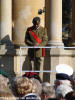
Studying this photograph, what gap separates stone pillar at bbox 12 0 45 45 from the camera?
72.8 feet

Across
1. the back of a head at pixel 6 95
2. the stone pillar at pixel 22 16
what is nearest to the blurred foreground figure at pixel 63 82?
the back of a head at pixel 6 95

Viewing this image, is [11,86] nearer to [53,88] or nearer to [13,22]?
[53,88]

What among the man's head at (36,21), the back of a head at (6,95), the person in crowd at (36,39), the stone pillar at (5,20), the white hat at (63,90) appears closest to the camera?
the back of a head at (6,95)

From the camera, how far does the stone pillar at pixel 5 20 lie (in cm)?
2114

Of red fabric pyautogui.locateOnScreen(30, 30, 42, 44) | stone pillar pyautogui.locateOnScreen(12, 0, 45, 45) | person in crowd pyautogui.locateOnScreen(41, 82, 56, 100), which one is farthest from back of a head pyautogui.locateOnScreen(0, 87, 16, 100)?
stone pillar pyautogui.locateOnScreen(12, 0, 45, 45)

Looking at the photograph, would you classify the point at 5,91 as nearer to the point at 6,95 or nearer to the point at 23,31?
the point at 6,95

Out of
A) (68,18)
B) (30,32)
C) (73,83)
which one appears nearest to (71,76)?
(73,83)

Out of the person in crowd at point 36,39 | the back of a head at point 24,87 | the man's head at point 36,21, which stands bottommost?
the back of a head at point 24,87

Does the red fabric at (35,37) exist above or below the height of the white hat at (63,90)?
above

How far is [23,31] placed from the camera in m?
22.3

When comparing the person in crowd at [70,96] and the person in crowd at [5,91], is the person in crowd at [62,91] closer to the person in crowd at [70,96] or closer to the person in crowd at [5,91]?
the person in crowd at [70,96]

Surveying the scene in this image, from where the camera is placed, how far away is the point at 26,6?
22219mm

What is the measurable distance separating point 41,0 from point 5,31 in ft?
8.34

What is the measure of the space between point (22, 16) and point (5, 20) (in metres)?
1.29
